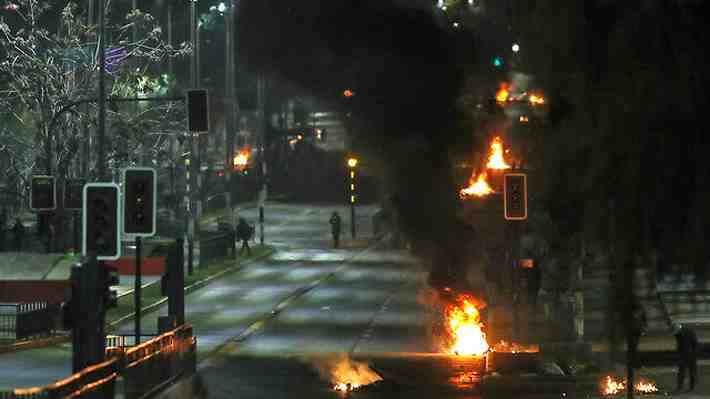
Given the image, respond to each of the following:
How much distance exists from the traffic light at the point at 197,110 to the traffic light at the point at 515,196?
9.76m

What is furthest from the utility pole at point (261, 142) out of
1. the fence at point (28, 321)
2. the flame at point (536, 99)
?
the flame at point (536, 99)

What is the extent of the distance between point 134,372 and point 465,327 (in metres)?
16.7

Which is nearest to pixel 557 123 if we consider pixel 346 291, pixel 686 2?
pixel 686 2

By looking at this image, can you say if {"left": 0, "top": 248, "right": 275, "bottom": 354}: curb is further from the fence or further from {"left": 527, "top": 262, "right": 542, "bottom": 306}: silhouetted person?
{"left": 527, "top": 262, "right": 542, "bottom": 306}: silhouetted person

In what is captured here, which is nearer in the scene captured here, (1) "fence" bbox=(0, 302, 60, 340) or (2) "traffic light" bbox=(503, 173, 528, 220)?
(2) "traffic light" bbox=(503, 173, 528, 220)

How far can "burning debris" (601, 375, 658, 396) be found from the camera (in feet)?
75.6

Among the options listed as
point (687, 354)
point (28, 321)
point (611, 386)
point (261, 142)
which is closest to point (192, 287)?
point (28, 321)

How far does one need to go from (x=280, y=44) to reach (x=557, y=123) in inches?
856

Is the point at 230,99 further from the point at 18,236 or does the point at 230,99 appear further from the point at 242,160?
the point at 242,160

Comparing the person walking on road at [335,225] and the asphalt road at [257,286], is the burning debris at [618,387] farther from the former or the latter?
the person walking on road at [335,225]

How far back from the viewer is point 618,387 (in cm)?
2348

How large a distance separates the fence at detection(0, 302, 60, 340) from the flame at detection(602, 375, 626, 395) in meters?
13.0

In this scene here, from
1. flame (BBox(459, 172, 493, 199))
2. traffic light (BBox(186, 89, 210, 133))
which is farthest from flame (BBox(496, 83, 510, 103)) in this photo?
flame (BBox(459, 172, 493, 199))

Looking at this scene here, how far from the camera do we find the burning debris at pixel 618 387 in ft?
75.6
